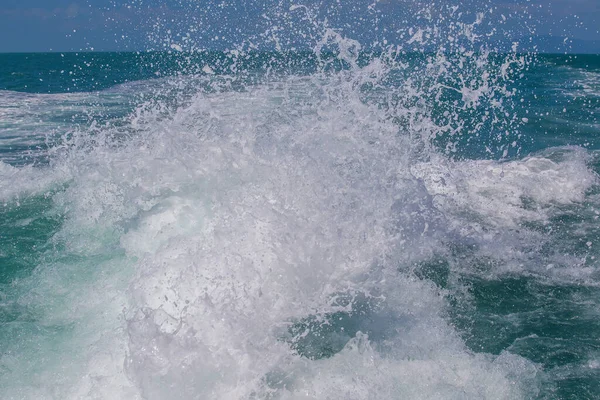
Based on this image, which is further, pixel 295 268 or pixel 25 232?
pixel 25 232

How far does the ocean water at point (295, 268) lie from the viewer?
12.6 feet

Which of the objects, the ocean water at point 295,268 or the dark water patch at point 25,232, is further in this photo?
the dark water patch at point 25,232

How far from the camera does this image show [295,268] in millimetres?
5062

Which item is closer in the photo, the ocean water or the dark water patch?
the ocean water

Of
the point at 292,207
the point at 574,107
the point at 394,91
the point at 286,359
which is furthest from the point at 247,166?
the point at 574,107

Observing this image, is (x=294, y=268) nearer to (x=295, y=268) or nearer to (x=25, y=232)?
(x=295, y=268)

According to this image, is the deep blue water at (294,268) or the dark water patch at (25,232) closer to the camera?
the deep blue water at (294,268)

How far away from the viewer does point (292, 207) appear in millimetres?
5727

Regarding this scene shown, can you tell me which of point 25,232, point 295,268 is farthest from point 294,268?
point 25,232

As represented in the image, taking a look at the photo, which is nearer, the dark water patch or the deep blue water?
the deep blue water

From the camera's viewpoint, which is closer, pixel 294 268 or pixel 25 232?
pixel 294 268

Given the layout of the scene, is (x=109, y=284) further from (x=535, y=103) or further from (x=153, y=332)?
(x=535, y=103)

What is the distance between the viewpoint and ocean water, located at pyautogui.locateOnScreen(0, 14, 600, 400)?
3.84 m

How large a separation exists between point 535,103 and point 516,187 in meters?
13.0
